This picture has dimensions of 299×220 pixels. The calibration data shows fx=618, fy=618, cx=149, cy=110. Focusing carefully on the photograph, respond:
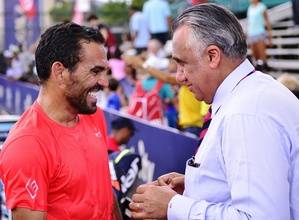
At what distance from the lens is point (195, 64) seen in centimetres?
211

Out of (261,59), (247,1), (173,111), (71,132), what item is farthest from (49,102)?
(247,1)

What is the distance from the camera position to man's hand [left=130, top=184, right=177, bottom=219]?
2.11 m

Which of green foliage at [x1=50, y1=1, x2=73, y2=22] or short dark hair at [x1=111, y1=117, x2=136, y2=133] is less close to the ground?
short dark hair at [x1=111, y1=117, x2=136, y2=133]

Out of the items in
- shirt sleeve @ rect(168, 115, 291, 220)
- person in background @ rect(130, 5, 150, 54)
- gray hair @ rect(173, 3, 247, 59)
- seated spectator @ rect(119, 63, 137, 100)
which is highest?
gray hair @ rect(173, 3, 247, 59)

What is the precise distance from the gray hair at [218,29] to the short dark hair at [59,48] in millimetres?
824

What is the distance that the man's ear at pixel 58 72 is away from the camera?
9.17ft

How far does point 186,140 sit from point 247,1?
918 cm

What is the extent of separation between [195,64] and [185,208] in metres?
0.49

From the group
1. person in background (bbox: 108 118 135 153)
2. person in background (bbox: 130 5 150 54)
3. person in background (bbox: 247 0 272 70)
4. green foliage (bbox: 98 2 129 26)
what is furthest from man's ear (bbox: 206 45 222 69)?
green foliage (bbox: 98 2 129 26)

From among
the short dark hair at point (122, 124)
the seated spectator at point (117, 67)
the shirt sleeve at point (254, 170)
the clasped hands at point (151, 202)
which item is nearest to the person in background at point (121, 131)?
the short dark hair at point (122, 124)

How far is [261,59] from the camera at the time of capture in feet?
37.7

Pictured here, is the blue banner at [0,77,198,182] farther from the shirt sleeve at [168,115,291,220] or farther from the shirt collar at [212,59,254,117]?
the shirt sleeve at [168,115,291,220]

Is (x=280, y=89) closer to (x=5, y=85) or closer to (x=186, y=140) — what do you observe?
(x=186, y=140)

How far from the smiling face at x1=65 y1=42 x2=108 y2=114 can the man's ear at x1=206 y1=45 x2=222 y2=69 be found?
0.90 metres
